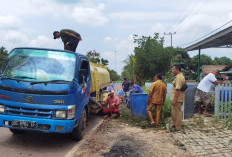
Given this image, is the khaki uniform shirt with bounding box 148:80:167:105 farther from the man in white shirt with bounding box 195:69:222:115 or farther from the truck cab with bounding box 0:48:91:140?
the truck cab with bounding box 0:48:91:140

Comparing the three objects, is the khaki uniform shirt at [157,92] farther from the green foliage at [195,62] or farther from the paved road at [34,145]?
the green foliage at [195,62]

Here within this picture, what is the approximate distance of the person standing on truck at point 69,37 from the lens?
6.83 m

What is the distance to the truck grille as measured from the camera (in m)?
4.45

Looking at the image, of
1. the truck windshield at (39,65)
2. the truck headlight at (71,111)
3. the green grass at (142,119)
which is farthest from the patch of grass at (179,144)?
the truck windshield at (39,65)

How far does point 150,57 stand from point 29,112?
16.3m

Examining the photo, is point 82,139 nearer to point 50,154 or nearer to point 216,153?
point 50,154

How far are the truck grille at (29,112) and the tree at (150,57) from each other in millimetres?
16069

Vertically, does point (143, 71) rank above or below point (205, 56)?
below

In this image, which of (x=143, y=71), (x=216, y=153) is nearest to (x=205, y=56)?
(x=143, y=71)

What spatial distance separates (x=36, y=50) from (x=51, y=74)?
0.87 m

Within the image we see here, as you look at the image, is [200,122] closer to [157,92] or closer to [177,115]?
[177,115]

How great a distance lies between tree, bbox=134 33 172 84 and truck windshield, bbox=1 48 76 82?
15.2 meters

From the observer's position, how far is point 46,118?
445 cm

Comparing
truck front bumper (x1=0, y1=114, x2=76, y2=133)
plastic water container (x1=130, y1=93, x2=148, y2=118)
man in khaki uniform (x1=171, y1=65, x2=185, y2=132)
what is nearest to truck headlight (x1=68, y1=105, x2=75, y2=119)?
truck front bumper (x1=0, y1=114, x2=76, y2=133)
